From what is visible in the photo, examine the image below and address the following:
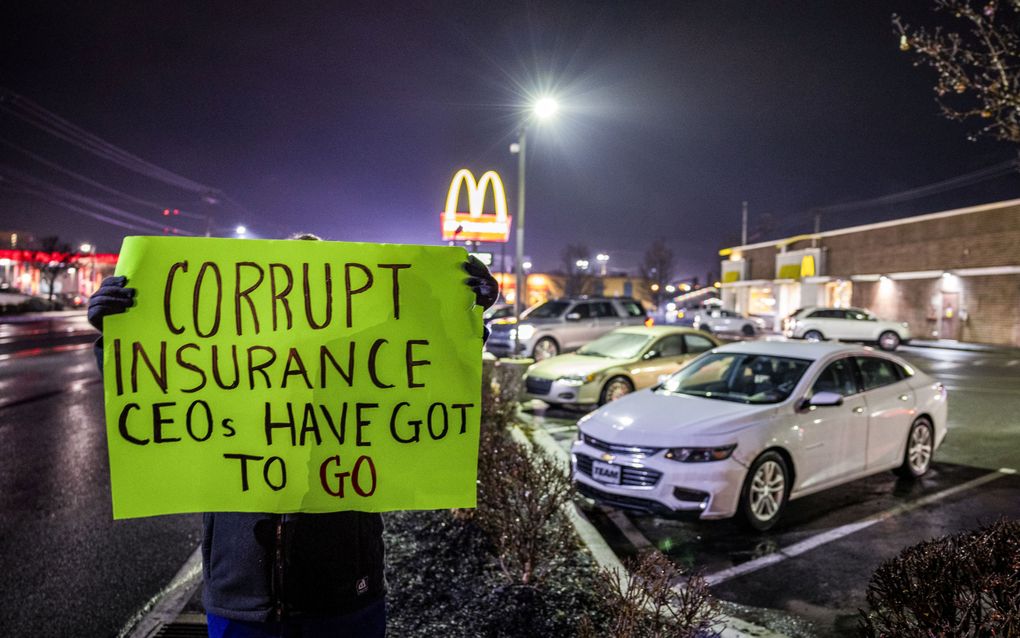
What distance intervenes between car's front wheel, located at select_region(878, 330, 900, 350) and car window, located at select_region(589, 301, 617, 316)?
13.3 metres

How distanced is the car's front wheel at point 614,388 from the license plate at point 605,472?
4882 mm

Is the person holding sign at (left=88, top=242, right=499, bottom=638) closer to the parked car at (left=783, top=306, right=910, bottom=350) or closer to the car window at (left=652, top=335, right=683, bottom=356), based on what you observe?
the car window at (left=652, top=335, right=683, bottom=356)

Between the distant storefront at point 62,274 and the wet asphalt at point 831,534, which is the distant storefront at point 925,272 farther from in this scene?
the distant storefront at point 62,274

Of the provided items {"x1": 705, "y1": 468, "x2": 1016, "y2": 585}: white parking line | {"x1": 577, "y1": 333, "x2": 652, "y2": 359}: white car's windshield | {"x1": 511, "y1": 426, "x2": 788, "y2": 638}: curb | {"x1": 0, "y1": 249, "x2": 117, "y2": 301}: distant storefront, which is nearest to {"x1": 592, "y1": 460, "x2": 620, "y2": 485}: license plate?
{"x1": 511, "y1": 426, "x2": 788, "y2": 638}: curb

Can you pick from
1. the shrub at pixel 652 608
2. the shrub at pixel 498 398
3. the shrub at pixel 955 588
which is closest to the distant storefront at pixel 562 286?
the shrub at pixel 498 398

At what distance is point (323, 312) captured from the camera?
7.86ft

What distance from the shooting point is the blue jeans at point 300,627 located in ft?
6.79

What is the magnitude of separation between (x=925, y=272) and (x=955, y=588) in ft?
114

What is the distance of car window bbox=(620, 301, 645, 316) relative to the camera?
19219mm

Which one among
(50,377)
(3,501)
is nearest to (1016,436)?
(3,501)

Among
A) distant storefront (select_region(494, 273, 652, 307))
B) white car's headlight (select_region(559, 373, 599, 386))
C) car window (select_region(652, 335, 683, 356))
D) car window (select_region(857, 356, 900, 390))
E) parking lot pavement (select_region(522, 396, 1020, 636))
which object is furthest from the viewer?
distant storefront (select_region(494, 273, 652, 307))

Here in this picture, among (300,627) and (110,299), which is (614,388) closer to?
(300,627)

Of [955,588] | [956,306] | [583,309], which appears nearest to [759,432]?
[955,588]

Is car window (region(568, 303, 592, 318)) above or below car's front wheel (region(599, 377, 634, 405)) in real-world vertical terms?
above
